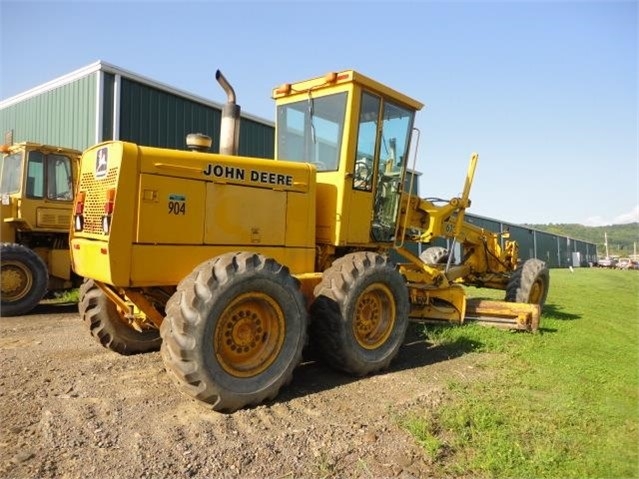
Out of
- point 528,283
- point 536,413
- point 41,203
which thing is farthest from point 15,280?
point 528,283

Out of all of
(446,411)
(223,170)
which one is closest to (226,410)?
(446,411)

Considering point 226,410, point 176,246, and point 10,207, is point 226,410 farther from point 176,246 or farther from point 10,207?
point 10,207

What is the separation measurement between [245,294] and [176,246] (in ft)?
2.78

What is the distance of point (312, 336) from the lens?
5.18 meters

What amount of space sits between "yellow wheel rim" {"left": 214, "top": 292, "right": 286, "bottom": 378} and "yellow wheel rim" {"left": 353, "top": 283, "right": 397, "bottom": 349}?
1.00 m

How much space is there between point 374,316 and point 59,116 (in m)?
11.2

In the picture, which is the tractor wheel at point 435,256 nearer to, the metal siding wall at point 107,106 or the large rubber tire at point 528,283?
the large rubber tire at point 528,283

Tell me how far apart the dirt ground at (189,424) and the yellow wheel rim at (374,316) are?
385 millimetres

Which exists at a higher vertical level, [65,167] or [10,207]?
[65,167]

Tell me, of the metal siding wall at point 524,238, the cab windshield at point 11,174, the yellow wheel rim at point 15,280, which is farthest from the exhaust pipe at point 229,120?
the metal siding wall at point 524,238

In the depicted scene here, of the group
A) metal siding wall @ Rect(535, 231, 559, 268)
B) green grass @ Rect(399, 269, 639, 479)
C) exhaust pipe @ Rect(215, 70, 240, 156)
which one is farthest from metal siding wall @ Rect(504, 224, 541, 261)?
exhaust pipe @ Rect(215, 70, 240, 156)

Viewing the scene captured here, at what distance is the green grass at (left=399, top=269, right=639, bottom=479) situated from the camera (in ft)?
11.0

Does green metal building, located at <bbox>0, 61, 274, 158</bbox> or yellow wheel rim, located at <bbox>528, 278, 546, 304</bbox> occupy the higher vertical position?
green metal building, located at <bbox>0, 61, 274, 158</bbox>

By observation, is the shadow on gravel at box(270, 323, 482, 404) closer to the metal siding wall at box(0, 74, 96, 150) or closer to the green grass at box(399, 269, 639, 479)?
the green grass at box(399, 269, 639, 479)
